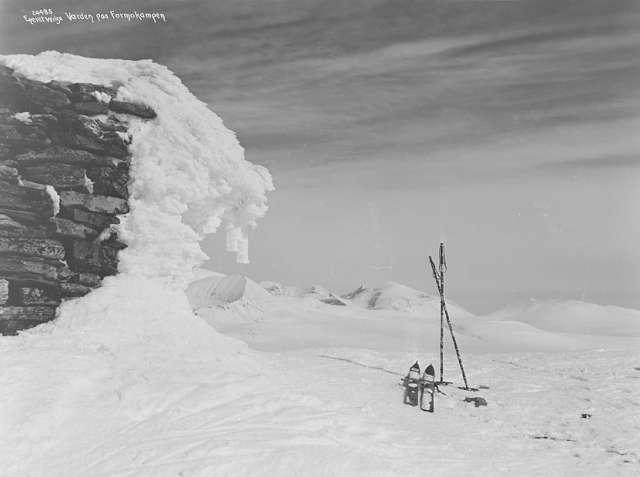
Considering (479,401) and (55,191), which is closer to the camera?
(55,191)

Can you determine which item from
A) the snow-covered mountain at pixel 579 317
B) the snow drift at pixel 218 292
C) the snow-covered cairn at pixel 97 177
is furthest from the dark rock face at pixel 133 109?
the snow-covered mountain at pixel 579 317

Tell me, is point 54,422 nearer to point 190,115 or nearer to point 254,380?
point 254,380

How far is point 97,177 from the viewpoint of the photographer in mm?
13977

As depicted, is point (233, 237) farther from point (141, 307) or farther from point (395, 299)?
point (395, 299)

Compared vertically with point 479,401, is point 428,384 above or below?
above

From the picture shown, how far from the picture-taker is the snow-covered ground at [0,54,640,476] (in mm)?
8172

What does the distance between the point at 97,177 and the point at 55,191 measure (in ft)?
3.99

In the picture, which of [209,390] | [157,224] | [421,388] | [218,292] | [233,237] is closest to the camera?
[209,390]

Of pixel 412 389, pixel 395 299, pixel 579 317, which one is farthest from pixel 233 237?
pixel 395 299

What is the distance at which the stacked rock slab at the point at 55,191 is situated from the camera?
12453mm

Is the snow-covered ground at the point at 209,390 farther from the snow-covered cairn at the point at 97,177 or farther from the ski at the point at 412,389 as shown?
the ski at the point at 412,389

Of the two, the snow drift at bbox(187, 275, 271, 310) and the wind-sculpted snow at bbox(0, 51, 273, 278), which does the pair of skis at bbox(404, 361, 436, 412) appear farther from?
the snow drift at bbox(187, 275, 271, 310)

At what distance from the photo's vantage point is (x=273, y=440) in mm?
8633

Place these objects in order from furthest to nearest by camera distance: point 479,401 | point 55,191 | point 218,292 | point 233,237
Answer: point 218,292 → point 233,237 → point 479,401 → point 55,191
